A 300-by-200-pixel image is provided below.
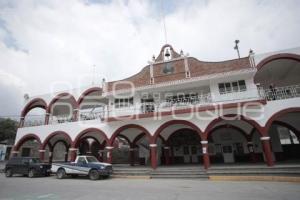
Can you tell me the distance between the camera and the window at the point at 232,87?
46.6 feet

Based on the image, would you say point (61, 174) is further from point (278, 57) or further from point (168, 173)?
point (278, 57)

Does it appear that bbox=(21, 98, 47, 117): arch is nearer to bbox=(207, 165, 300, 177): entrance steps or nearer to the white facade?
the white facade

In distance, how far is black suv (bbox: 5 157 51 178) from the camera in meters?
15.0

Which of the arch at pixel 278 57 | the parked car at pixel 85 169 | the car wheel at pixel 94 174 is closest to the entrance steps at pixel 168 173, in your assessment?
the parked car at pixel 85 169

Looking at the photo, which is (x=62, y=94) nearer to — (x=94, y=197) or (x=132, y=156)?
(x=132, y=156)

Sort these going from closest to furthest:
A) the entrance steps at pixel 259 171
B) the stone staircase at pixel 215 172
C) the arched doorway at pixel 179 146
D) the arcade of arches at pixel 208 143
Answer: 1. the entrance steps at pixel 259 171
2. the stone staircase at pixel 215 172
3. the arcade of arches at pixel 208 143
4. the arched doorway at pixel 179 146

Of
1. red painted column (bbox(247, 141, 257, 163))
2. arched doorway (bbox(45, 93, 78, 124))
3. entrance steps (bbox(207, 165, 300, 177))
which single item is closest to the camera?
entrance steps (bbox(207, 165, 300, 177))

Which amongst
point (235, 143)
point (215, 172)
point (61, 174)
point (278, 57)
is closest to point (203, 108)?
point (215, 172)

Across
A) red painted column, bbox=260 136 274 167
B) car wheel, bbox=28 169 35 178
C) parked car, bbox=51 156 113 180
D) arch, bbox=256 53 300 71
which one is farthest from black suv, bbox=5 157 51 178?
arch, bbox=256 53 300 71

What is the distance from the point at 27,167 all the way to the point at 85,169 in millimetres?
5628

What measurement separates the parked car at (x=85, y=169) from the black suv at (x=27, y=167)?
132 cm

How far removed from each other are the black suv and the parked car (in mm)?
1321

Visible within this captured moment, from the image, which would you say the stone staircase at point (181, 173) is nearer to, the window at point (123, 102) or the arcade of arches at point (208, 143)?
the arcade of arches at point (208, 143)

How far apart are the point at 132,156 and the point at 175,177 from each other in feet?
23.2
